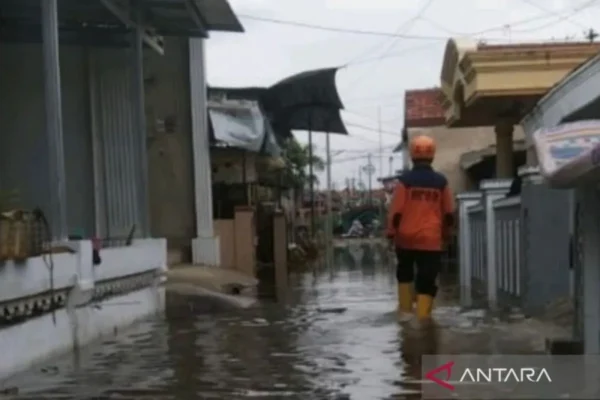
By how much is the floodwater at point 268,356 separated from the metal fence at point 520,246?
2.11ft

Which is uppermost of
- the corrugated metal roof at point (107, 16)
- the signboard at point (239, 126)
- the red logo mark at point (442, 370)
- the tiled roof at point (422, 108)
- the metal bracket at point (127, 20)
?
the tiled roof at point (422, 108)

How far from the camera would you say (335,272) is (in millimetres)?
23516

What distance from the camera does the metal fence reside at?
9523 millimetres

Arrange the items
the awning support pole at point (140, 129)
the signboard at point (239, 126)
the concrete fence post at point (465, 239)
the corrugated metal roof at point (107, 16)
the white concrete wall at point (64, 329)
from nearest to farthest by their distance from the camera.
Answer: the white concrete wall at point (64, 329) → the awning support pole at point (140, 129) → the corrugated metal roof at point (107, 16) → the concrete fence post at point (465, 239) → the signboard at point (239, 126)

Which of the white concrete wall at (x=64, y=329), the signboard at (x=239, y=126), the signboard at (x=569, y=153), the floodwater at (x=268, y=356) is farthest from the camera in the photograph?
the signboard at (x=239, y=126)

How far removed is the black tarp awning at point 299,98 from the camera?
86.6 feet

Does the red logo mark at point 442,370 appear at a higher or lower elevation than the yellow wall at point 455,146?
lower

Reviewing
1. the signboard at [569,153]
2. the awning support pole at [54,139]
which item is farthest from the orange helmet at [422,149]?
the signboard at [569,153]

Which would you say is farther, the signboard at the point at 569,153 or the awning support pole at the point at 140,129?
the awning support pole at the point at 140,129

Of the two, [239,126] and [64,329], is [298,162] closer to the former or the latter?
[239,126]

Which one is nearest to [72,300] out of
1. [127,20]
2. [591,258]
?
[591,258]

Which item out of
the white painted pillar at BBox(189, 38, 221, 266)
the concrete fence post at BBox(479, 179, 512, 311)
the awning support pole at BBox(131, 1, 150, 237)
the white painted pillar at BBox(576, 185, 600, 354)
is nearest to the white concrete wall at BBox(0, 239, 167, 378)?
the awning support pole at BBox(131, 1, 150, 237)

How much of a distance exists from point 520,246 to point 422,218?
6.38 feet

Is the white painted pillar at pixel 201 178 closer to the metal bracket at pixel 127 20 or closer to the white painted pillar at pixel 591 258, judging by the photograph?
the metal bracket at pixel 127 20
